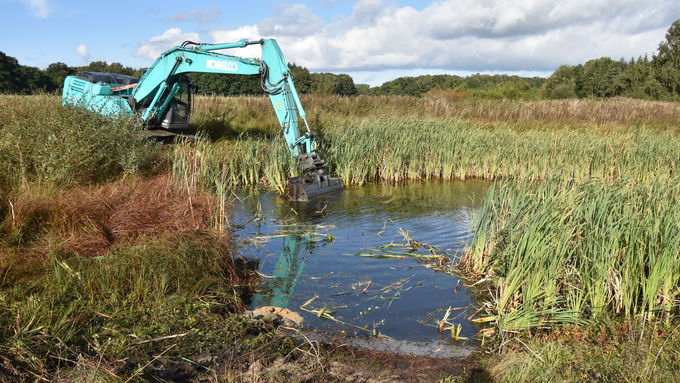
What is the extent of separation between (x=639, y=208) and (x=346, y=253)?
377 cm

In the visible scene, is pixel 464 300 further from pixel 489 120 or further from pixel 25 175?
pixel 489 120

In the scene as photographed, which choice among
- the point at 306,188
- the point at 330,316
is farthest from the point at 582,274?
the point at 306,188

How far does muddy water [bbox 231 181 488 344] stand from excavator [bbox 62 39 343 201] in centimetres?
77

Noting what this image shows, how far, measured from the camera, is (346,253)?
821cm

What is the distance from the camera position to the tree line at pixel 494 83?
41.7 metres

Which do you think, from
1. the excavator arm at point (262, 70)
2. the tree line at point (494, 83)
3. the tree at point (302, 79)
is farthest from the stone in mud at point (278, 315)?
the tree at point (302, 79)

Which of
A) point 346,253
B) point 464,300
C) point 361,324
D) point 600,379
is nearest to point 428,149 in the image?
point 346,253

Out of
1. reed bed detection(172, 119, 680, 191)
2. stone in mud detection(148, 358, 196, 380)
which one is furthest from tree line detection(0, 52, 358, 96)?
stone in mud detection(148, 358, 196, 380)

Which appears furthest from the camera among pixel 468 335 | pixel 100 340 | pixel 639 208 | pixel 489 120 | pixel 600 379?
pixel 489 120

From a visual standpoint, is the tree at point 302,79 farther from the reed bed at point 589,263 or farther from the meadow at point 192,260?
the reed bed at point 589,263

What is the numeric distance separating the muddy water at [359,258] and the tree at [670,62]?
45.5 metres

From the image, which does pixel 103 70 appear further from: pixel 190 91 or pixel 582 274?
pixel 582 274

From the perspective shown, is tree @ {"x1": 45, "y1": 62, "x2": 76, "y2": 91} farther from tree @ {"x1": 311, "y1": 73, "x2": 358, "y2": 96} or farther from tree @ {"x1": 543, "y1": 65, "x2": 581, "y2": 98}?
tree @ {"x1": 543, "y1": 65, "x2": 581, "y2": 98}

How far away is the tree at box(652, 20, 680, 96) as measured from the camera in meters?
→ 49.5
